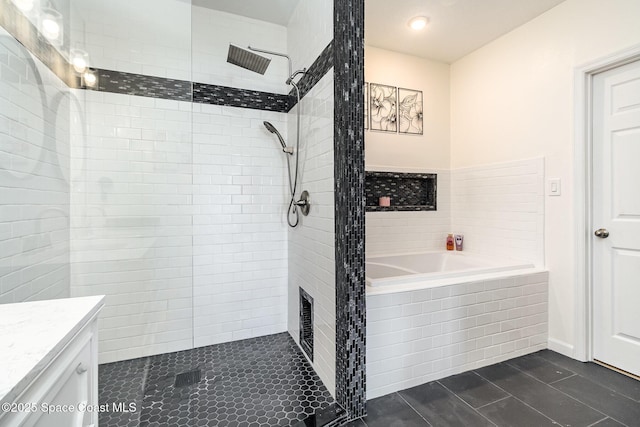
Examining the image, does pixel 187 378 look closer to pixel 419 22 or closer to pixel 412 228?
pixel 412 228

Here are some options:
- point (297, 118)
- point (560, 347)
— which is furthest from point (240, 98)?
point (560, 347)

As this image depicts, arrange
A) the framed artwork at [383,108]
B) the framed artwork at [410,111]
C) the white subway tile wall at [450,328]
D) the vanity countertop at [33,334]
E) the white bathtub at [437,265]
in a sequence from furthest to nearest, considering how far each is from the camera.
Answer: the framed artwork at [410,111] < the framed artwork at [383,108] < the white bathtub at [437,265] < the white subway tile wall at [450,328] < the vanity countertop at [33,334]

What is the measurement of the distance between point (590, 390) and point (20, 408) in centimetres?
252

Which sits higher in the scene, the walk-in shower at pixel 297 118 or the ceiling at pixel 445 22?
the ceiling at pixel 445 22

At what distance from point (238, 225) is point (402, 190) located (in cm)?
166

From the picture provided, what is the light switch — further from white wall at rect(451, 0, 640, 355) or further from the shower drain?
the shower drain

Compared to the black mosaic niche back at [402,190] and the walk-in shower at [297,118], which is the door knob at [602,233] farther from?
the walk-in shower at [297,118]

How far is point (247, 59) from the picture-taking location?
199 centimetres

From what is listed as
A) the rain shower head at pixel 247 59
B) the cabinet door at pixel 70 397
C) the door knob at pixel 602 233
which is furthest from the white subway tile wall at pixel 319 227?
the door knob at pixel 602 233

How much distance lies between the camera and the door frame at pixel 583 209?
2.03 meters

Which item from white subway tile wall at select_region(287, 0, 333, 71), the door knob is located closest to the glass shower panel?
white subway tile wall at select_region(287, 0, 333, 71)

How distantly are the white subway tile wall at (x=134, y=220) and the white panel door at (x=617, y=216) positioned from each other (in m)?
2.88

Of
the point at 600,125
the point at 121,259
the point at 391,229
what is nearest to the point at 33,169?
the point at 121,259

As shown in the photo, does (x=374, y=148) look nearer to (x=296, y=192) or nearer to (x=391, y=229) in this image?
(x=391, y=229)
